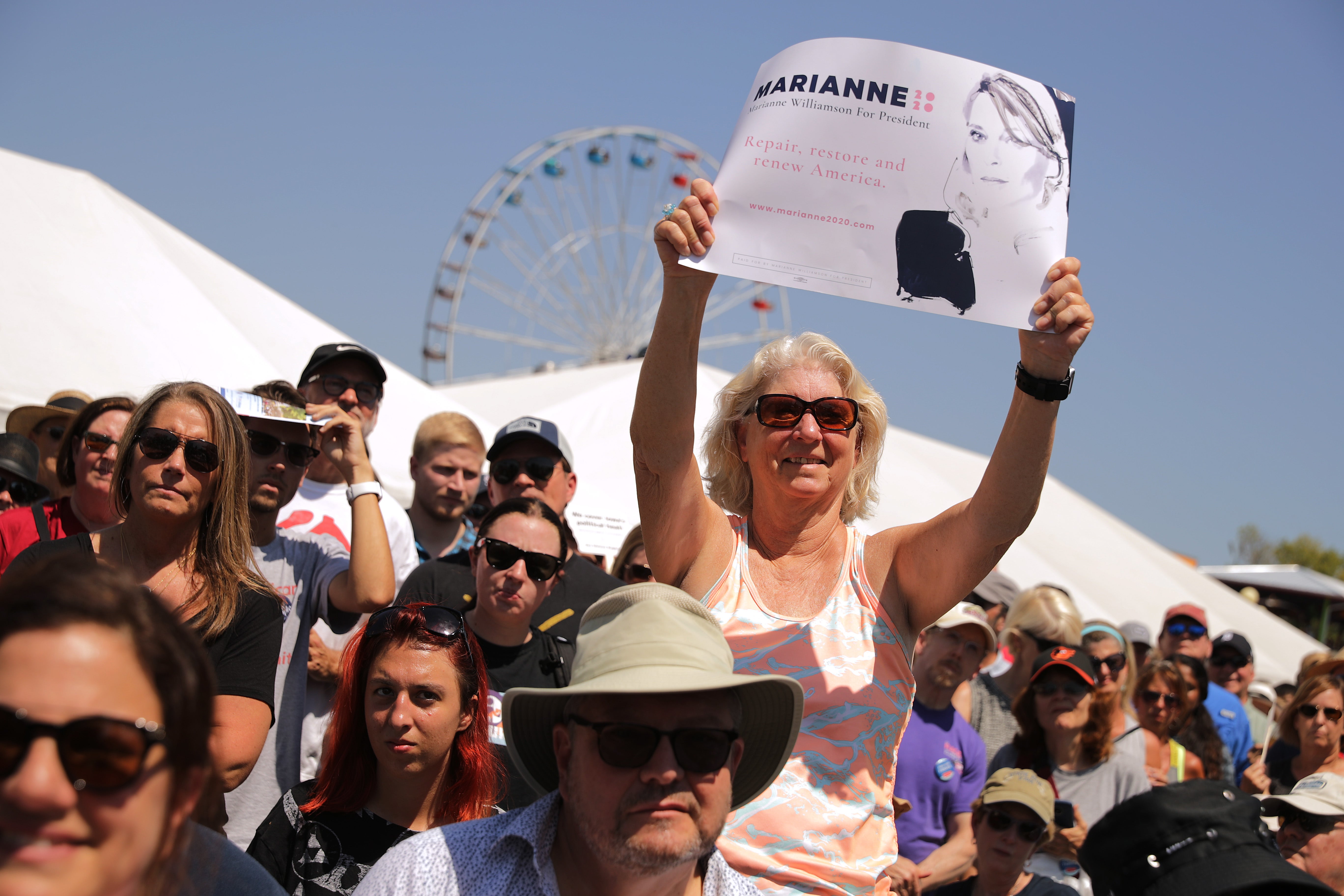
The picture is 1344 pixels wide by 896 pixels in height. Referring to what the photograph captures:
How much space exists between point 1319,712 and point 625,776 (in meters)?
3.92

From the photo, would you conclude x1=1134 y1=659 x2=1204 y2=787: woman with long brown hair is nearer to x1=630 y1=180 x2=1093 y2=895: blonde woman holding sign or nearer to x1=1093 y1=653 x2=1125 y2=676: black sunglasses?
x1=1093 y1=653 x2=1125 y2=676: black sunglasses

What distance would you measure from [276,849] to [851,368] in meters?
1.66

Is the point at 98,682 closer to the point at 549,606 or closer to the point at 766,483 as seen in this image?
the point at 766,483

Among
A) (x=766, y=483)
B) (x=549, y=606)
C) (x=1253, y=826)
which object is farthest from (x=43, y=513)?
(x=1253, y=826)

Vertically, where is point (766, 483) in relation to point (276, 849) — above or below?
above

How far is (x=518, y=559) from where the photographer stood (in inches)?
128

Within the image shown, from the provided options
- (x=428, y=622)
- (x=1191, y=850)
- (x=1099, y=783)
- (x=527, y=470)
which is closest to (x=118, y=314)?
(x=527, y=470)

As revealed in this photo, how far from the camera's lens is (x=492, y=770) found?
8.38 ft

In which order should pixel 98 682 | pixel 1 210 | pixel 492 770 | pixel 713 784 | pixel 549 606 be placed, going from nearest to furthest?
pixel 98 682 → pixel 713 784 → pixel 492 770 → pixel 549 606 → pixel 1 210

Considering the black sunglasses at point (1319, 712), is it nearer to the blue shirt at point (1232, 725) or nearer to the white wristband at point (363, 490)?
the blue shirt at point (1232, 725)

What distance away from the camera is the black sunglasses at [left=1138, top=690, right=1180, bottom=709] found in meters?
5.16

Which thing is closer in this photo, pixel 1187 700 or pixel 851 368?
pixel 851 368

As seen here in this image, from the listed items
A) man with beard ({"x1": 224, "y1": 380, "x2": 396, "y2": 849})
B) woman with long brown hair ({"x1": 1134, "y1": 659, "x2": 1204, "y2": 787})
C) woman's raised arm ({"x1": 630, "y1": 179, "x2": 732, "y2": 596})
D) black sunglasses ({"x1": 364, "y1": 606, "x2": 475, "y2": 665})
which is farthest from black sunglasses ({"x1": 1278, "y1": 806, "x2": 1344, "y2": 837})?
man with beard ({"x1": 224, "y1": 380, "x2": 396, "y2": 849})

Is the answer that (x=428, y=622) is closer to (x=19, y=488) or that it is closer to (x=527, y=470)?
(x=527, y=470)
